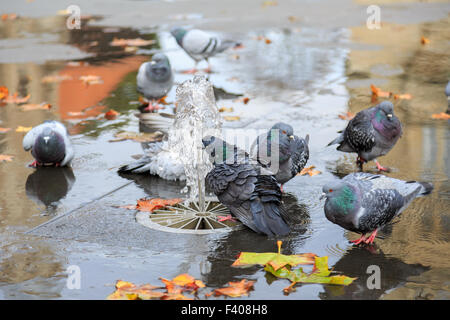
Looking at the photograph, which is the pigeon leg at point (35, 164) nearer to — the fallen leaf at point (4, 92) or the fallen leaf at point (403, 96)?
the fallen leaf at point (4, 92)

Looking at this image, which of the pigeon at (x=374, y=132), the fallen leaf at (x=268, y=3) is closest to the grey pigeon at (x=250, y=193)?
the pigeon at (x=374, y=132)

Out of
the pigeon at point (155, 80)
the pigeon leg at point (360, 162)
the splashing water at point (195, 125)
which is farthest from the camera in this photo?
the pigeon at point (155, 80)

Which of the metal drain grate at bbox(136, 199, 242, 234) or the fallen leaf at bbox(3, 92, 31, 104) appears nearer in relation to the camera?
the metal drain grate at bbox(136, 199, 242, 234)

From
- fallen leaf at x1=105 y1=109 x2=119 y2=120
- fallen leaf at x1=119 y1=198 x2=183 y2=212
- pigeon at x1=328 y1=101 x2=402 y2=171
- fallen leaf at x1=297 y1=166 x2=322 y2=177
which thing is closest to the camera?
fallen leaf at x1=119 y1=198 x2=183 y2=212

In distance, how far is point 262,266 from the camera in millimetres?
4438

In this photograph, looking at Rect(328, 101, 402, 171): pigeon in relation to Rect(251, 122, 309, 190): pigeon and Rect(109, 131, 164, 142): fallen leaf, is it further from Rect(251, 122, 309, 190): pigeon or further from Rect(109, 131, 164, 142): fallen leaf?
Rect(109, 131, 164, 142): fallen leaf

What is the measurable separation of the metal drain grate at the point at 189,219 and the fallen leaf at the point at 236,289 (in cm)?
97

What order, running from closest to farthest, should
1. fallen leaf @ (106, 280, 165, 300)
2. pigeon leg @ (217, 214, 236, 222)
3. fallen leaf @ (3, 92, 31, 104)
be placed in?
fallen leaf @ (106, 280, 165, 300), pigeon leg @ (217, 214, 236, 222), fallen leaf @ (3, 92, 31, 104)

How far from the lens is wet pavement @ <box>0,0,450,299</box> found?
4398mm

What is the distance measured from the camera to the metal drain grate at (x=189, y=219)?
16.9ft

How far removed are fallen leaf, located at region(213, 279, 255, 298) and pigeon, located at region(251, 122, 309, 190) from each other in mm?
1620

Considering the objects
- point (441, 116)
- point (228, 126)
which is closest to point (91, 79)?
point (228, 126)

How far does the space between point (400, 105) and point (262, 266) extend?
4.68 metres

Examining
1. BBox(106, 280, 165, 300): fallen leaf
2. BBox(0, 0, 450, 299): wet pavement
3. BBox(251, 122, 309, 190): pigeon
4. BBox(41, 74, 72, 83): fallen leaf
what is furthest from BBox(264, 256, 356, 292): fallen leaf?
BBox(41, 74, 72, 83): fallen leaf
